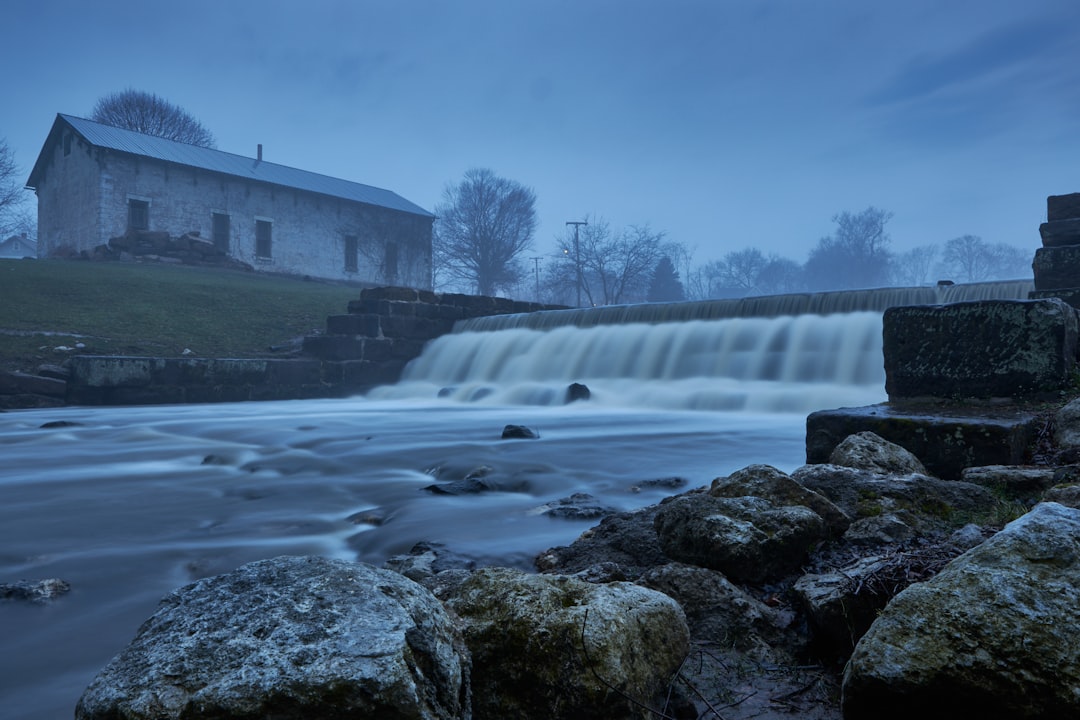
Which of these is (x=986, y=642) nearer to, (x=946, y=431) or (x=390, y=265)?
(x=946, y=431)

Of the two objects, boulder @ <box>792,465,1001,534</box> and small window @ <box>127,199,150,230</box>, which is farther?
small window @ <box>127,199,150,230</box>

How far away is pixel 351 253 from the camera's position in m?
38.3

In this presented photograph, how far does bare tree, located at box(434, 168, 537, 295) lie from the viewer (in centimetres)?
4672

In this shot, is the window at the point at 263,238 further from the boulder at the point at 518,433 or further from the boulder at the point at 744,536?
the boulder at the point at 744,536

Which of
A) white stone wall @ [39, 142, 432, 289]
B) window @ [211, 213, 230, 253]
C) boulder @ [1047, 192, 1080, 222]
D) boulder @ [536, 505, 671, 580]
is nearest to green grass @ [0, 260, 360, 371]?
white stone wall @ [39, 142, 432, 289]

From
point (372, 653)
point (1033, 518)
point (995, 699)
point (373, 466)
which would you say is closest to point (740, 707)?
point (995, 699)

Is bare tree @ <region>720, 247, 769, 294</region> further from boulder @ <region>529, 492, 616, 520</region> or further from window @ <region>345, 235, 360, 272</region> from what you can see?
boulder @ <region>529, 492, 616, 520</region>

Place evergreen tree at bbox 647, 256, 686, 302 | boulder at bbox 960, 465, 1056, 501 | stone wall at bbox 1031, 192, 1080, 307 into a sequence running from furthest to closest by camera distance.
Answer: evergreen tree at bbox 647, 256, 686, 302, stone wall at bbox 1031, 192, 1080, 307, boulder at bbox 960, 465, 1056, 501

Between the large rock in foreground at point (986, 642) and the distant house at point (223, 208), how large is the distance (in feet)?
107

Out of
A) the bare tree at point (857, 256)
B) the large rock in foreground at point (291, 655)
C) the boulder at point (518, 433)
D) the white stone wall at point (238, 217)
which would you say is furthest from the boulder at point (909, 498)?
the bare tree at point (857, 256)

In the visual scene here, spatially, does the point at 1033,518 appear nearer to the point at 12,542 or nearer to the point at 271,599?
the point at 271,599

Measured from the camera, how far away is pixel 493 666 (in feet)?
5.02

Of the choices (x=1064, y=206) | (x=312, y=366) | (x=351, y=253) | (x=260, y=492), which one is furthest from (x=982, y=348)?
(x=351, y=253)

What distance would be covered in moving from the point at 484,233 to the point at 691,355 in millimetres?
37573
